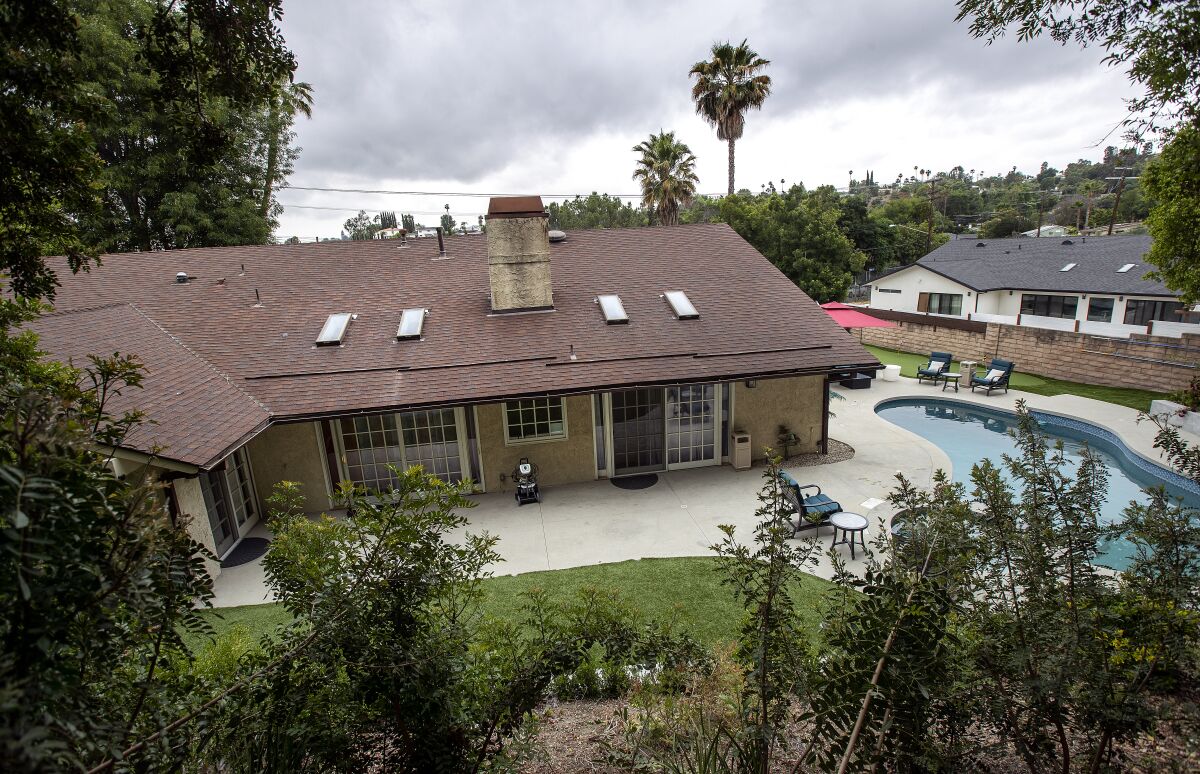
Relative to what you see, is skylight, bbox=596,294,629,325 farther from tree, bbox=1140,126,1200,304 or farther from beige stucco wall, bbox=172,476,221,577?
tree, bbox=1140,126,1200,304

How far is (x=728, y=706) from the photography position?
14.3ft

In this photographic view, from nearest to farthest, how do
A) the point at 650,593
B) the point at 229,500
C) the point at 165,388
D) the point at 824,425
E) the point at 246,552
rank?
1. the point at 650,593
2. the point at 165,388
3. the point at 246,552
4. the point at 229,500
5. the point at 824,425

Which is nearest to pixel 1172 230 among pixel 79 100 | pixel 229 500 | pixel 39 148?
pixel 79 100

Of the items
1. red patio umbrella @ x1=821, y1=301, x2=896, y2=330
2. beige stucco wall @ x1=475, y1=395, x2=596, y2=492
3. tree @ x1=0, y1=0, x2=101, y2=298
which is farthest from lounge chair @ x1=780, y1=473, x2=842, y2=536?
red patio umbrella @ x1=821, y1=301, x2=896, y2=330

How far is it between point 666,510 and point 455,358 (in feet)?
18.1

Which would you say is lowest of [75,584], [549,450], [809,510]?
[809,510]

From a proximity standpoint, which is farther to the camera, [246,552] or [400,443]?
[400,443]

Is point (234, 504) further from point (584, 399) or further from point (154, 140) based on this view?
point (154, 140)

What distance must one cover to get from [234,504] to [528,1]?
1169 cm

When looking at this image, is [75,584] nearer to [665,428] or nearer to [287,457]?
[287,457]

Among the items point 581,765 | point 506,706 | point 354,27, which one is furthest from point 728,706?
point 354,27

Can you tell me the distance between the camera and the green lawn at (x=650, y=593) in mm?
7395

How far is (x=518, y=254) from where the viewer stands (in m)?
13.2

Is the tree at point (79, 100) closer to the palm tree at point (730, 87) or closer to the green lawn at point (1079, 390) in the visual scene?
the green lawn at point (1079, 390)
